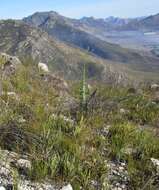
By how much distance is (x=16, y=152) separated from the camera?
5633mm

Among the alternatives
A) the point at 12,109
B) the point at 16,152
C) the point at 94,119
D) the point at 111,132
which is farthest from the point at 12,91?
the point at 16,152

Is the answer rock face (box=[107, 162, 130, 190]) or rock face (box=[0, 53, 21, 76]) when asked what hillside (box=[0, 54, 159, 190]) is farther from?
rock face (box=[0, 53, 21, 76])

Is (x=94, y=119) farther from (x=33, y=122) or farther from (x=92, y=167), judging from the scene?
(x=92, y=167)

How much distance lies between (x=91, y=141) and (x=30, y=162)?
49.5 inches

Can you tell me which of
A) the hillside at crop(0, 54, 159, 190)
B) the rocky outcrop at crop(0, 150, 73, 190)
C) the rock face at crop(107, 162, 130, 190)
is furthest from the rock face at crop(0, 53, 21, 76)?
the rock face at crop(107, 162, 130, 190)

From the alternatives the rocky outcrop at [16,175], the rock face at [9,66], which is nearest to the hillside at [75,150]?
the rocky outcrop at [16,175]

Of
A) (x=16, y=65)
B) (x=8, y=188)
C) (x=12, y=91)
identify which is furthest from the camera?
(x=16, y=65)

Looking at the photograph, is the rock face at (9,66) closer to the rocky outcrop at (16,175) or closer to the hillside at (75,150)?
the hillside at (75,150)

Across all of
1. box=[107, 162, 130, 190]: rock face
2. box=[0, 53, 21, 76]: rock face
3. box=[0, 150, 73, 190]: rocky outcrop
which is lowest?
box=[107, 162, 130, 190]: rock face

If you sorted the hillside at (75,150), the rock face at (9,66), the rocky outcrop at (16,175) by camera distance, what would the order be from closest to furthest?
the rocky outcrop at (16,175) < the hillside at (75,150) < the rock face at (9,66)

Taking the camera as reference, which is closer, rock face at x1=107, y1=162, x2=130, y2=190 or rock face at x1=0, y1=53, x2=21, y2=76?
rock face at x1=107, y1=162, x2=130, y2=190

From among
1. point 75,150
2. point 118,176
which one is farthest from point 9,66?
point 118,176

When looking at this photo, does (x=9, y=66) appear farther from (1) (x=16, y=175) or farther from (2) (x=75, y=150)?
(1) (x=16, y=175)

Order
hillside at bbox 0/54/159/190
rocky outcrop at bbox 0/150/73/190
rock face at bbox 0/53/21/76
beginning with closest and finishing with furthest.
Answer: rocky outcrop at bbox 0/150/73/190 → hillside at bbox 0/54/159/190 → rock face at bbox 0/53/21/76
